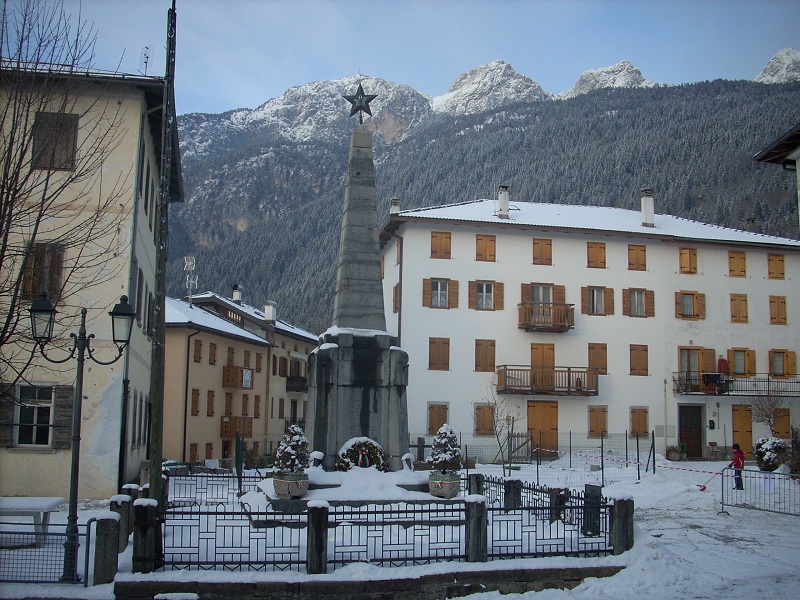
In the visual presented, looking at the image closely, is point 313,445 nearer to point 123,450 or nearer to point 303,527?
point 303,527

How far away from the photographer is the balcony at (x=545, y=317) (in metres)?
38.9

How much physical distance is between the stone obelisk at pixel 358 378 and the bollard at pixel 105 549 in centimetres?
583

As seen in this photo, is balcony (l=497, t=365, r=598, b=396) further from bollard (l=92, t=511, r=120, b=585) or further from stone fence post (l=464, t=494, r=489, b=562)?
bollard (l=92, t=511, r=120, b=585)

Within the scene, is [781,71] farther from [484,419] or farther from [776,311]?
[484,419]

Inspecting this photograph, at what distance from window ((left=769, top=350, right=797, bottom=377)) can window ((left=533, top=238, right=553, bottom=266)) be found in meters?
12.9

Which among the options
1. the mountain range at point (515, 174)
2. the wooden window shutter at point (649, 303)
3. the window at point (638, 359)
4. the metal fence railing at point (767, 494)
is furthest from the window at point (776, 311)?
the mountain range at point (515, 174)

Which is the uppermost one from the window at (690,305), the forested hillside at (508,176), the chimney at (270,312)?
the forested hillside at (508,176)

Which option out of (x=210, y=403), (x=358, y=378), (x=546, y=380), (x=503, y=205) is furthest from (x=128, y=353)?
(x=503, y=205)

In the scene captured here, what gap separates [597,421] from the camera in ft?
130

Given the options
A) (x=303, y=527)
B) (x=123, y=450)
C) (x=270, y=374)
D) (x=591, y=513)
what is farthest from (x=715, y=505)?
(x=270, y=374)

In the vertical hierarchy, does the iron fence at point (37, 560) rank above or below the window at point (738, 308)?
below

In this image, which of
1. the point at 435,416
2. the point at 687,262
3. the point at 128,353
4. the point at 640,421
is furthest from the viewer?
the point at 687,262

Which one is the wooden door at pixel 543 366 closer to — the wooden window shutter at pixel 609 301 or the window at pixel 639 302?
the wooden window shutter at pixel 609 301

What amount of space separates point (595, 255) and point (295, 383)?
27872 millimetres
